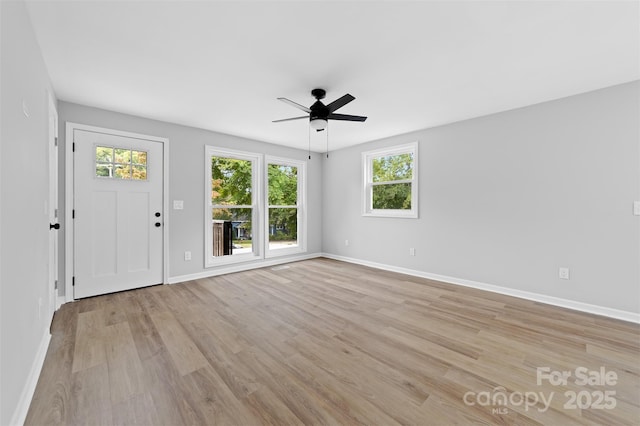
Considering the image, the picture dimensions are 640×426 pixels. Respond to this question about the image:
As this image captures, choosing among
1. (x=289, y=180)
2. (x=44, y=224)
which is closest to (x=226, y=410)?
(x=44, y=224)

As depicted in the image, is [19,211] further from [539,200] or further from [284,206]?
[539,200]

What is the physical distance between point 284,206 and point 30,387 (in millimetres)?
4300

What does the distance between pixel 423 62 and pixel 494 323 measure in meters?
2.62

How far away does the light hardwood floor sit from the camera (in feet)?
4.91

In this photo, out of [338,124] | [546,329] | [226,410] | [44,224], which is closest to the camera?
[226,410]

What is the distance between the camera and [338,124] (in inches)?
159

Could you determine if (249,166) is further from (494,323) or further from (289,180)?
(494,323)

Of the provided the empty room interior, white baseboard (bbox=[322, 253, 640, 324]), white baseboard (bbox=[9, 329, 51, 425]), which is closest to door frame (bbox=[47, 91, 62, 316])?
the empty room interior

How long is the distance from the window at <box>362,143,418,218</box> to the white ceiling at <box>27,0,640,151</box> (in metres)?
1.30

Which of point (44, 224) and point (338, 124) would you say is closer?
point (44, 224)

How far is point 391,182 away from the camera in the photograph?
4906mm

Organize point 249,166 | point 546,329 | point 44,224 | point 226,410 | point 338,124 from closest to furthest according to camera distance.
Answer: point 226,410
point 44,224
point 546,329
point 338,124
point 249,166

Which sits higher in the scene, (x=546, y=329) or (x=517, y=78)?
(x=517, y=78)

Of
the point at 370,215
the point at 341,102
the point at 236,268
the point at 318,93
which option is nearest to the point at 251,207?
the point at 236,268
